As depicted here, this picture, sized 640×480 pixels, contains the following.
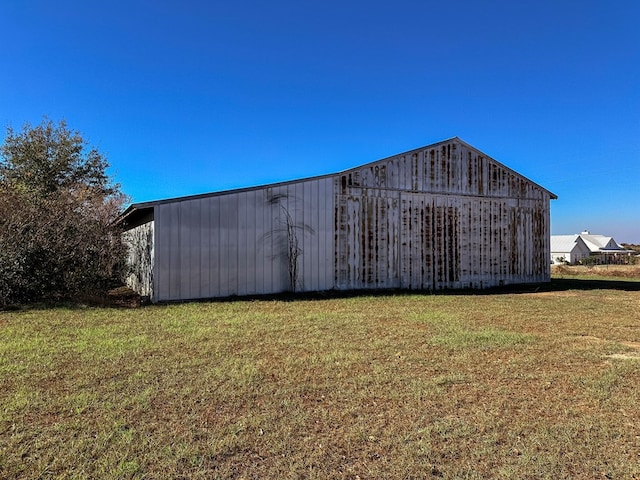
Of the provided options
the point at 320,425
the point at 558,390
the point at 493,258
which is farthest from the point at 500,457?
the point at 493,258

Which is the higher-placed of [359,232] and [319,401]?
[359,232]

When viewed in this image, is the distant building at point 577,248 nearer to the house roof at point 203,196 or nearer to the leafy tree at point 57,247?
the house roof at point 203,196

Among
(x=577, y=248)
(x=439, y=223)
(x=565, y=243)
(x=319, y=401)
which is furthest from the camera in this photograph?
(x=565, y=243)

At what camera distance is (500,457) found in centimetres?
269

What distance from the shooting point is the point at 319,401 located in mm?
3643

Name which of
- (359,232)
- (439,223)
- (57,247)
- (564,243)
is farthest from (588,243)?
(57,247)

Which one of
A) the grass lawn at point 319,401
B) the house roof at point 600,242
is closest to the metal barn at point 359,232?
the grass lawn at point 319,401

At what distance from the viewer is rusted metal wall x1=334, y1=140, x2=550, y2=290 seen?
13070 millimetres

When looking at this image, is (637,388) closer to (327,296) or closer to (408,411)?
(408,411)

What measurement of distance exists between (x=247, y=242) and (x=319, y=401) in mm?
8236

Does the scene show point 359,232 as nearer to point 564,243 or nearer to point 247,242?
point 247,242

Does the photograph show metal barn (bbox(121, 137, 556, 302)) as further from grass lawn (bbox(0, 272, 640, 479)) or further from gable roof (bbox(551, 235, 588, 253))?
gable roof (bbox(551, 235, 588, 253))

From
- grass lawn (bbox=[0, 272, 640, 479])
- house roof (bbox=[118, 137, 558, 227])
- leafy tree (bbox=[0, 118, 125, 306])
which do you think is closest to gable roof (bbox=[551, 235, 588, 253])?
house roof (bbox=[118, 137, 558, 227])

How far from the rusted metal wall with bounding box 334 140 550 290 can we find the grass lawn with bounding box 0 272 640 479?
6111mm
